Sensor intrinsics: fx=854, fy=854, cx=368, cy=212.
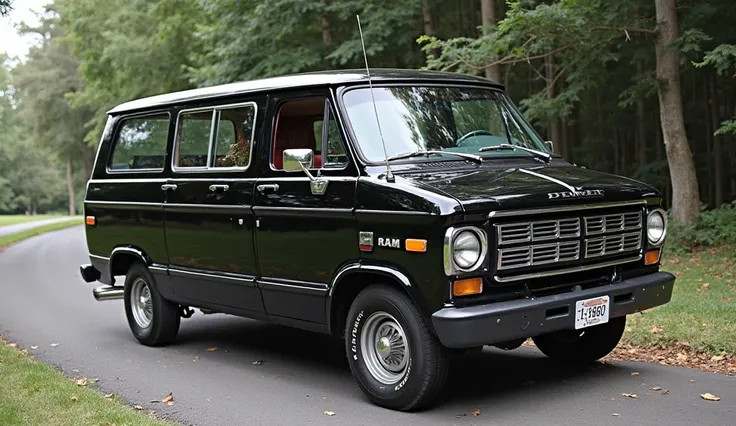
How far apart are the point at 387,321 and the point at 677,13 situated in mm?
12613

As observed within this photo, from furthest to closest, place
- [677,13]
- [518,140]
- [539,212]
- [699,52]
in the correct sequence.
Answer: [677,13] → [699,52] → [518,140] → [539,212]

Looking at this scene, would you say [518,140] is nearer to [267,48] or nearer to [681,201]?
[681,201]

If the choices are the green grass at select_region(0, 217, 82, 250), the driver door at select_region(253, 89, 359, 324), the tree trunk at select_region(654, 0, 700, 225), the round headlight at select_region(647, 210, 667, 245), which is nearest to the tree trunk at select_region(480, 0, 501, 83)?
the tree trunk at select_region(654, 0, 700, 225)

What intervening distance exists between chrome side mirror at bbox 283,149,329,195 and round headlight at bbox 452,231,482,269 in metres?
1.39

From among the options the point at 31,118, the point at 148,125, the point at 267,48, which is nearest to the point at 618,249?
the point at 148,125

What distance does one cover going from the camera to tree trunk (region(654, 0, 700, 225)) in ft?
49.7

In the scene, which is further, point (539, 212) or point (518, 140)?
point (518, 140)

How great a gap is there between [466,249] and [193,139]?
3647mm

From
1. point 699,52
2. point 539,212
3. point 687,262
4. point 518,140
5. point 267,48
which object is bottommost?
point 687,262

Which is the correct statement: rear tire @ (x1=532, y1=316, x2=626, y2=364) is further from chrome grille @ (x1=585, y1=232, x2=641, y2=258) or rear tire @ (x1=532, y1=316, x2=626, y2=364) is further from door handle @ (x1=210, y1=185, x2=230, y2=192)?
door handle @ (x1=210, y1=185, x2=230, y2=192)

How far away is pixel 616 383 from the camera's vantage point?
21.1ft

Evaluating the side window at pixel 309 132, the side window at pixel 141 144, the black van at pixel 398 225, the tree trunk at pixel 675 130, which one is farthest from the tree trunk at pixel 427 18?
the side window at pixel 309 132

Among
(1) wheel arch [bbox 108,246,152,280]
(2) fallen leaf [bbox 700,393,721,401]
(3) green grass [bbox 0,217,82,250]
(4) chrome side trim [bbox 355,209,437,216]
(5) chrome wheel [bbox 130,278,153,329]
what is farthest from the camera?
(3) green grass [bbox 0,217,82,250]

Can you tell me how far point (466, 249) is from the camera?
5.42 meters
